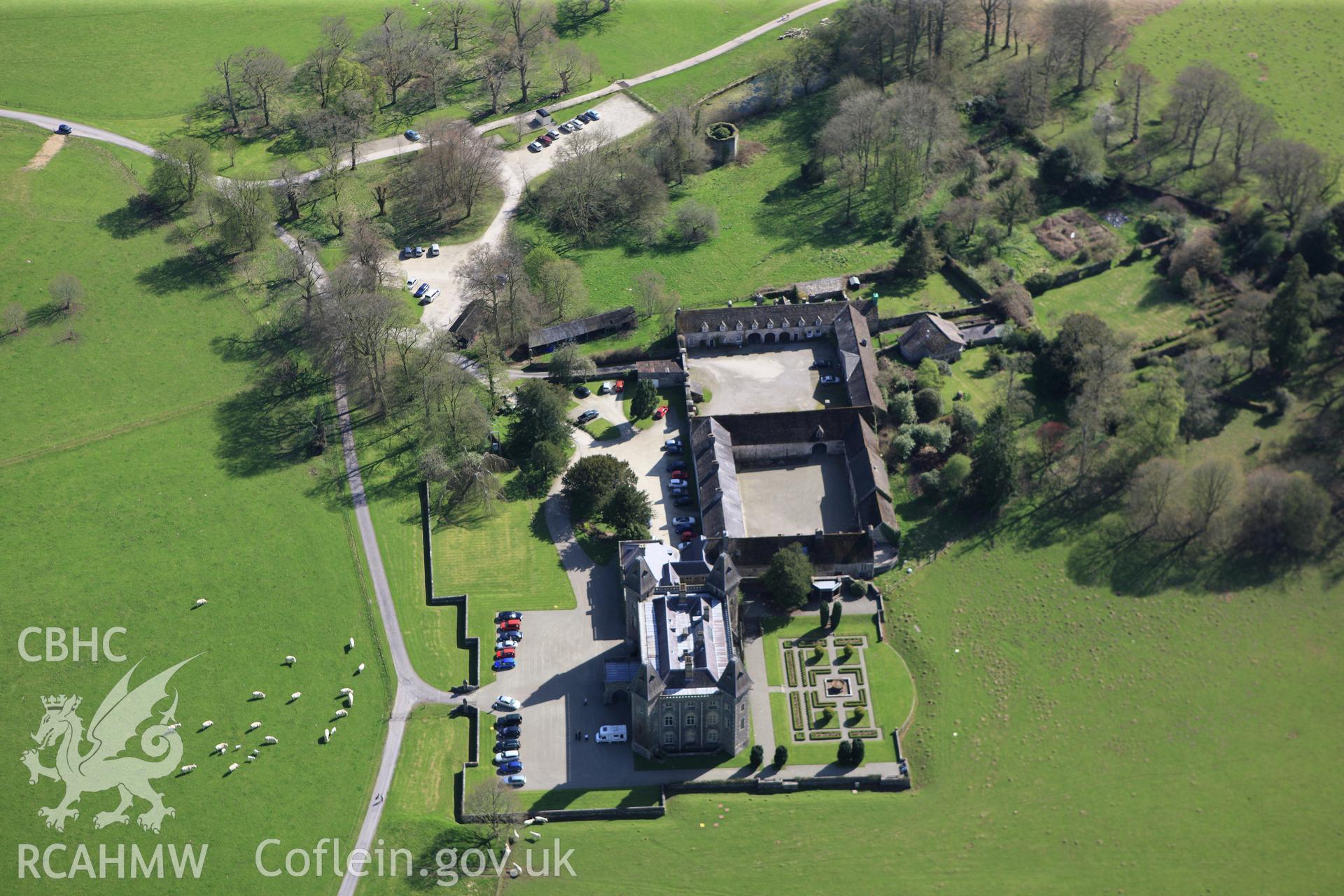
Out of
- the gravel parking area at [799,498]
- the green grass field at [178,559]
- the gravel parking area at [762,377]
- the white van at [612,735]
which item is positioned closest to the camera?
the green grass field at [178,559]

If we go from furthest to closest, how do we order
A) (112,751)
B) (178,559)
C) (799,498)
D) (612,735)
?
(799,498), (178,559), (612,735), (112,751)

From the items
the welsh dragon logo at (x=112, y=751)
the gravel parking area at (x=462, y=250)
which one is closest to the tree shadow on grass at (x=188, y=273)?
the gravel parking area at (x=462, y=250)

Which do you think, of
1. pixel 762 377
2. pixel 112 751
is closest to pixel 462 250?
pixel 762 377

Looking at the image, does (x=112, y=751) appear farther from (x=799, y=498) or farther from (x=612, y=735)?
(x=799, y=498)

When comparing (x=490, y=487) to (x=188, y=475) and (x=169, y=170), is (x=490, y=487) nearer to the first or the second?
(x=188, y=475)

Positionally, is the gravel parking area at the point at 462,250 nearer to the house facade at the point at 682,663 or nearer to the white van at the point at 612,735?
the house facade at the point at 682,663

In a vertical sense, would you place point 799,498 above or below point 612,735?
above

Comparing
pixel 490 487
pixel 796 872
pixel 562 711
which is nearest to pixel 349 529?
pixel 490 487
